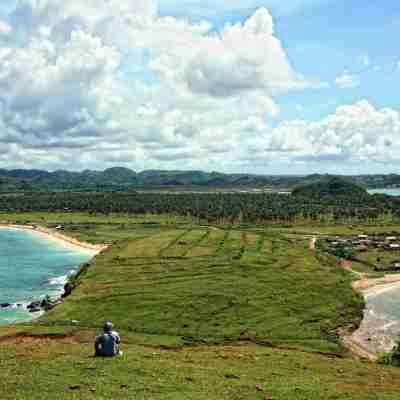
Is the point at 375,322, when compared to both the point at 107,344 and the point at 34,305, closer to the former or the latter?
the point at 34,305

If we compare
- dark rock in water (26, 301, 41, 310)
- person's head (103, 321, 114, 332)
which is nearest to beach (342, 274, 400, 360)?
person's head (103, 321, 114, 332)

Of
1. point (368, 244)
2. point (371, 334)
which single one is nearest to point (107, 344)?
point (371, 334)

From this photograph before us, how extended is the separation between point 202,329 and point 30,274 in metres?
87.9

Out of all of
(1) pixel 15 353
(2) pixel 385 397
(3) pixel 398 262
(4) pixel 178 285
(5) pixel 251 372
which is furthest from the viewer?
(3) pixel 398 262

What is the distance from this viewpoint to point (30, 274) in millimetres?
152625

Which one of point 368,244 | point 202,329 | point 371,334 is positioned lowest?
point 371,334

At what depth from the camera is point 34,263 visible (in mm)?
170500

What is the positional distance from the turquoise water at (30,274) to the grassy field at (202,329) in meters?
13.0

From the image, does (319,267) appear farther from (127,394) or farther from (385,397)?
(127,394)

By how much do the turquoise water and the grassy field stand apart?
13.0 meters

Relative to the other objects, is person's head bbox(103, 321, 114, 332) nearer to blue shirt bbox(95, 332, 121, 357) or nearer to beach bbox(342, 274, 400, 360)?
blue shirt bbox(95, 332, 121, 357)

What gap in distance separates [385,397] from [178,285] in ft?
244

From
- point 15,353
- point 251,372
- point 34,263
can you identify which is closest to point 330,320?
point 251,372

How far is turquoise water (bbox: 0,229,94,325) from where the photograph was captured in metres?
115
